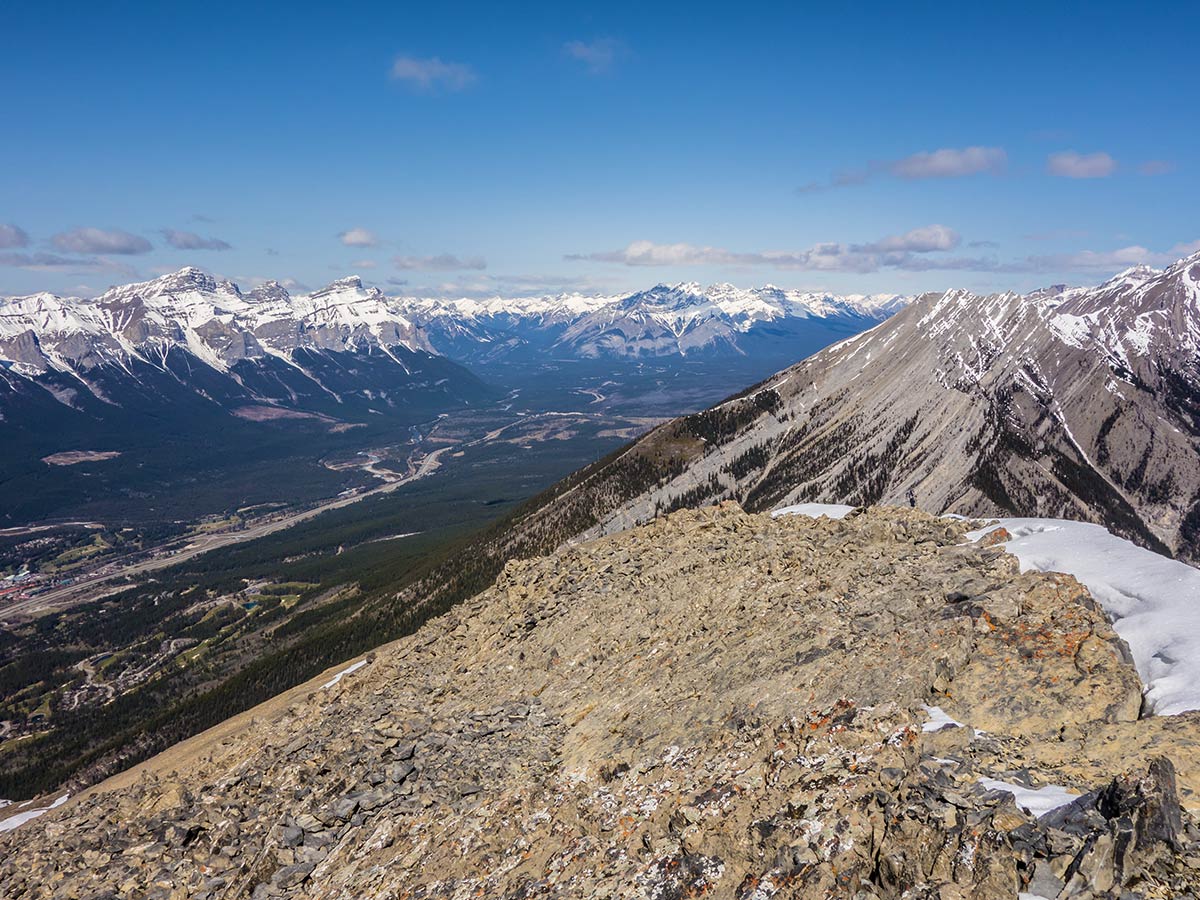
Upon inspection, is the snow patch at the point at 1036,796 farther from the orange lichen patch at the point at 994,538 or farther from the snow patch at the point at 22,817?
the snow patch at the point at 22,817

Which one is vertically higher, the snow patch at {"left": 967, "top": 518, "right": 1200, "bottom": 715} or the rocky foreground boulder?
the snow patch at {"left": 967, "top": 518, "right": 1200, "bottom": 715}

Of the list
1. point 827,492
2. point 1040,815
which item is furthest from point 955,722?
point 827,492

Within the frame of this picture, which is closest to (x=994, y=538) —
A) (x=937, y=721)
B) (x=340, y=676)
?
(x=937, y=721)

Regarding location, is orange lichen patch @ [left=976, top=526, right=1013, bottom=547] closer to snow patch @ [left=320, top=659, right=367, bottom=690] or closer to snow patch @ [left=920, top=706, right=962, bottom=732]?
snow patch @ [left=920, top=706, right=962, bottom=732]

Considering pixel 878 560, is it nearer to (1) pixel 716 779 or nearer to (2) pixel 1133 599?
(2) pixel 1133 599

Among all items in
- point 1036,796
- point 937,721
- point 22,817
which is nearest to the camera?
point 1036,796

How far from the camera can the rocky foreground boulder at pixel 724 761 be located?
1777cm

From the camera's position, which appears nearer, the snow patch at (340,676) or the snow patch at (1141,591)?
the snow patch at (1141,591)

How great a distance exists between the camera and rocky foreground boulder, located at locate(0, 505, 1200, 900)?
699 inches

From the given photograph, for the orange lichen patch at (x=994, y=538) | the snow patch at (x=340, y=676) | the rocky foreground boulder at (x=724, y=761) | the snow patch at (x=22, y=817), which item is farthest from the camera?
the snow patch at (x=22, y=817)

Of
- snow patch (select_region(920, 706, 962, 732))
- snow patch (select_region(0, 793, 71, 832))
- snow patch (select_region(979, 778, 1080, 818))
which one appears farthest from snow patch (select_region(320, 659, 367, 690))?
snow patch (select_region(979, 778, 1080, 818))

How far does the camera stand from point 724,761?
1022 inches

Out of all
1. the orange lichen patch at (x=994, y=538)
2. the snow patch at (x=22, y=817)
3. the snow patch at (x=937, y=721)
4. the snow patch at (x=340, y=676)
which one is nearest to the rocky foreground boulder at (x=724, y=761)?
the snow patch at (x=937, y=721)

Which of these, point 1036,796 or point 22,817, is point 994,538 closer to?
point 1036,796
